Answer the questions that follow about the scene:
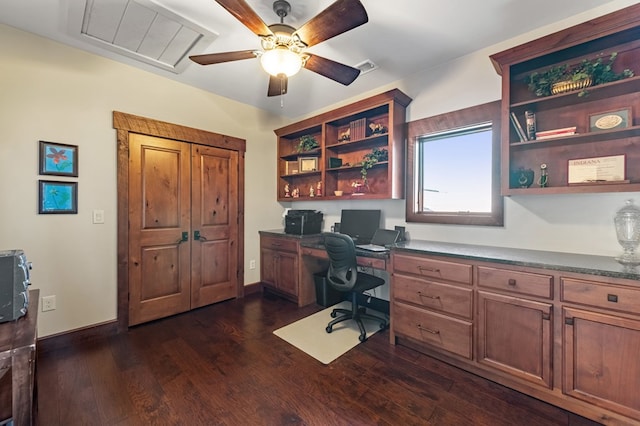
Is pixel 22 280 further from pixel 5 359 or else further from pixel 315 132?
pixel 315 132

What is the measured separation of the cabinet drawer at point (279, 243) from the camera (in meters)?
3.43

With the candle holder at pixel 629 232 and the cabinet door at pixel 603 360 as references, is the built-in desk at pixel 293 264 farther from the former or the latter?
the candle holder at pixel 629 232

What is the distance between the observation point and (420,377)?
198 cm

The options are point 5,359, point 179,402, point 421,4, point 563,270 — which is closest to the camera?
point 5,359

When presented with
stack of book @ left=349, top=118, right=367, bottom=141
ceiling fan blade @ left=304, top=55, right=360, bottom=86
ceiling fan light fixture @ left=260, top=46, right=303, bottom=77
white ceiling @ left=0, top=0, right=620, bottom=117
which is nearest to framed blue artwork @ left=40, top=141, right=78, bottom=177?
white ceiling @ left=0, top=0, right=620, bottom=117

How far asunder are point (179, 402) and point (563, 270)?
8.41ft

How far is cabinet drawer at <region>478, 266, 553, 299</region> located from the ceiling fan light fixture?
6.46 ft

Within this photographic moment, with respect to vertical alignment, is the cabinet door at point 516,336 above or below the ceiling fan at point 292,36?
below

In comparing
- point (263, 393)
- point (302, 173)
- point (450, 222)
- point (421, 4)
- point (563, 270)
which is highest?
point (421, 4)

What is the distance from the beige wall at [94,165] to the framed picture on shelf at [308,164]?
133 centimetres

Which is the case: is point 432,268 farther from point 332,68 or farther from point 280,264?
point 280,264

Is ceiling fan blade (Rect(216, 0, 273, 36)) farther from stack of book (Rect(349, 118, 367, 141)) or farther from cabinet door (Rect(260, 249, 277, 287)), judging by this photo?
cabinet door (Rect(260, 249, 277, 287))

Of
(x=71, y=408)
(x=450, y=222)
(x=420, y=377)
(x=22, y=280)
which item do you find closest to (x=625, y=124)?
(x=450, y=222)

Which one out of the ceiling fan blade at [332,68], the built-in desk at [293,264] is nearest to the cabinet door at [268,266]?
the built-in desk at [293,264]
